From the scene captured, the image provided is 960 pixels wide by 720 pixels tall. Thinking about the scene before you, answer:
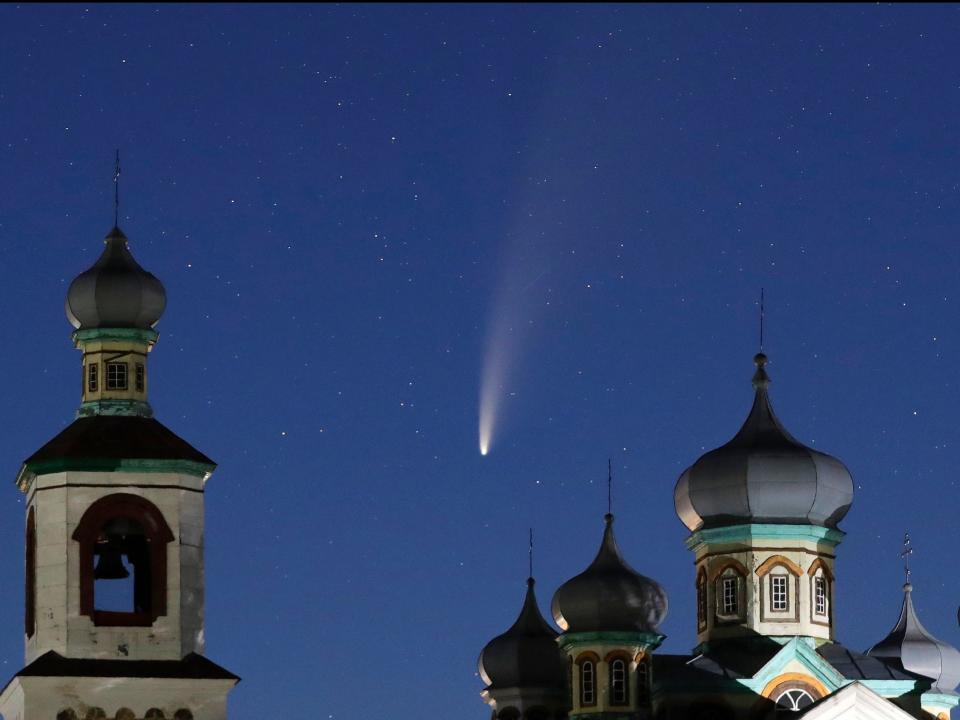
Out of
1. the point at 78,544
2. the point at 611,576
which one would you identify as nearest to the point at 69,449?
the point at 78,544

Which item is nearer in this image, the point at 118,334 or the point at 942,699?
the point at 118,334

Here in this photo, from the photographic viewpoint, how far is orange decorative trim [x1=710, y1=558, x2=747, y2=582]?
199 feet

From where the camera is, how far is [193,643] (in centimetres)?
5225

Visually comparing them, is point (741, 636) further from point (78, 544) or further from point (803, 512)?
point (78, 544)

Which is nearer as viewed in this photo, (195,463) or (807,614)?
(195,463)

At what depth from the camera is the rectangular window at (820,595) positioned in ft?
199

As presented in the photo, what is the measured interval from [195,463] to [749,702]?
38.3 ft

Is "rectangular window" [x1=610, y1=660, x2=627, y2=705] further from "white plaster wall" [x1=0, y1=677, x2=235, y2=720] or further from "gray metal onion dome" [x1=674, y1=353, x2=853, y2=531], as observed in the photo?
"white plaster wall" [x1=0, y1=677, x2=235, y2=720]

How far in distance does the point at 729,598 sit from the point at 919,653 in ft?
15.1

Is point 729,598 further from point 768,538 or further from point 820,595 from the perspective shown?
point 820,595

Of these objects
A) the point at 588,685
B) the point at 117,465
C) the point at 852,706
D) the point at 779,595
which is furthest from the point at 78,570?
the point at 779,595

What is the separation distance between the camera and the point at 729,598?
60719 mm

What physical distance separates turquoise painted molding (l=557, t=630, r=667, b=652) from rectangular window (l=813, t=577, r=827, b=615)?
3.15 metres

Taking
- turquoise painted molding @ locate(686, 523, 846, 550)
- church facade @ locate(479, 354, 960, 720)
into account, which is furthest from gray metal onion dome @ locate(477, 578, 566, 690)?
turquoise painted molding @ locate(686, 523, 846, 550)
